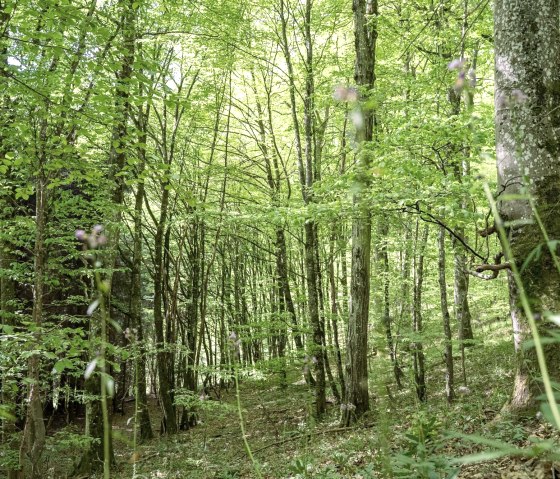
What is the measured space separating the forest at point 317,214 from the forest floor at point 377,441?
0.04m

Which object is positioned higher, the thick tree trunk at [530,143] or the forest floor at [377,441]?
the thick tree trunk at [530,143]

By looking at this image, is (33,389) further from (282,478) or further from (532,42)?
(532,42)

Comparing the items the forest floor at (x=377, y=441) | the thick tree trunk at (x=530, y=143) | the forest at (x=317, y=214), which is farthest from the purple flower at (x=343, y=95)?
the thick tree trunk at (x=530, y=143)

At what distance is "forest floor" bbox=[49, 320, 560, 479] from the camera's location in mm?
1896

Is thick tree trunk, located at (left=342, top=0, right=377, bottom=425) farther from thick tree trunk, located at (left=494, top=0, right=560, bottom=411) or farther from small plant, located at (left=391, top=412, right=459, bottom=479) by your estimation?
small plant, located at (left=391, top=412, right=459, bottom=479)

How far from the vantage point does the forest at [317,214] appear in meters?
2.71

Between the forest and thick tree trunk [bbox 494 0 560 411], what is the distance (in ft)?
0.06

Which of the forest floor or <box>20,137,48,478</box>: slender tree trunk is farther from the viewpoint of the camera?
<box>20,137,48,478</box>: slender tree trunk

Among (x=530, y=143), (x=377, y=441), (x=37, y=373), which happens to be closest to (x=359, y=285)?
(x=377, y=441)

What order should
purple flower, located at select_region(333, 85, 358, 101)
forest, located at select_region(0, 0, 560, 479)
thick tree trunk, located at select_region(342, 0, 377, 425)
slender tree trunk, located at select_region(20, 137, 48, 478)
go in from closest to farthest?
purple flower, located at select_region(333, 85, 358, 101) → forest, located at select_region(0, 0, 560, 479) → slender tree trunk, located at select_region(20, 137, 48, 478) → thick tree trunk, located at select_region(342, 0, 377, 425)

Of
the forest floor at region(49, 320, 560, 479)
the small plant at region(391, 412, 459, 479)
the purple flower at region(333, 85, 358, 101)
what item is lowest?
the forest floor at region(49, 320, 560, 479)

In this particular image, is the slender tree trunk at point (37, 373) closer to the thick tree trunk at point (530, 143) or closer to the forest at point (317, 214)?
the forest at point (317, 214)

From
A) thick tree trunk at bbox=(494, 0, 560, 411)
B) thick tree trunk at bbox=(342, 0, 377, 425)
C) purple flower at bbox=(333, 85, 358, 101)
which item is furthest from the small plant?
thick tree trunk at bbox=(342, 0, 377, 425)

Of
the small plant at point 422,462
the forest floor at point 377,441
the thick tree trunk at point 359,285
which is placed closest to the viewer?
the small plant at point 422,462
